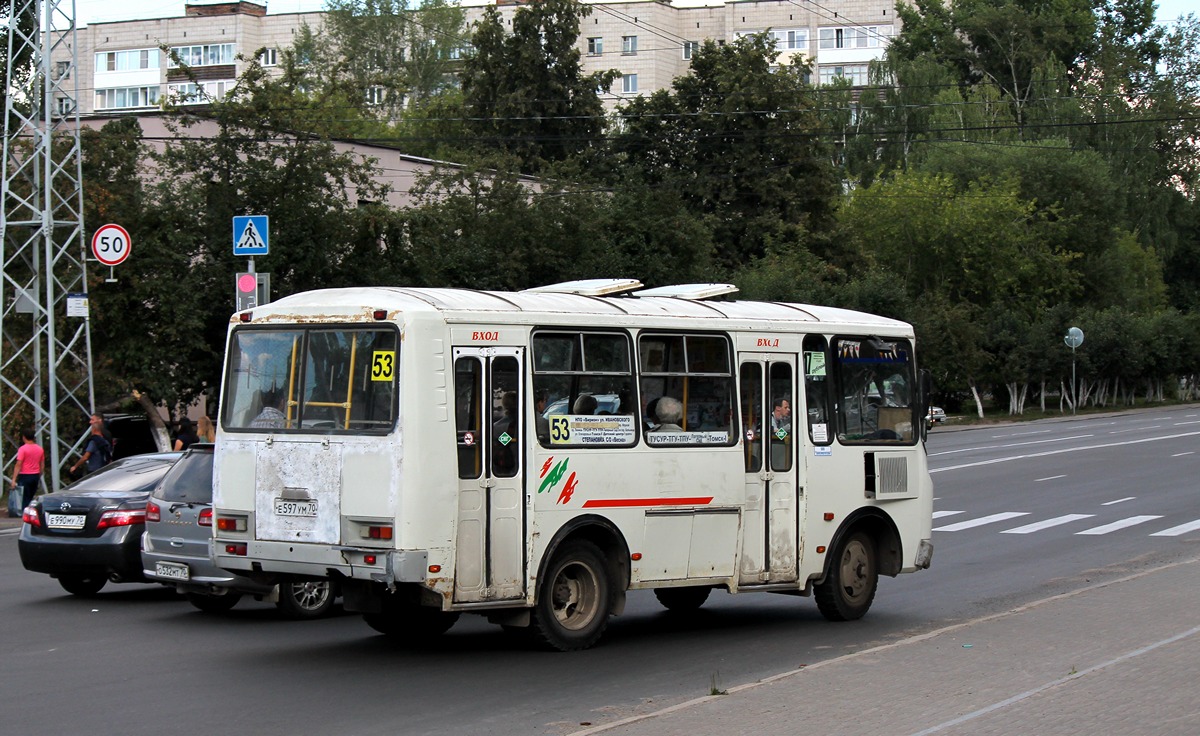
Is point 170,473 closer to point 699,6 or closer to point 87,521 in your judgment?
point 87,521

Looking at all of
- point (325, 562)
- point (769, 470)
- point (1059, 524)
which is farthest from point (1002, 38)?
point (325, 562)

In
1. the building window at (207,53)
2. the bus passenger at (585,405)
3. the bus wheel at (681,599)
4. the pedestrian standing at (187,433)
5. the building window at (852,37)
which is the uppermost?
the building window at (852,37)

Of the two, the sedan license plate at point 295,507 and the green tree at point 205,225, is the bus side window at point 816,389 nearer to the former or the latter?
the sedan license plate at point 295,507

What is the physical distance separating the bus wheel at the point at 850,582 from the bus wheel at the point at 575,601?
2.68m

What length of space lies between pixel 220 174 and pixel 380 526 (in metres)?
22.1

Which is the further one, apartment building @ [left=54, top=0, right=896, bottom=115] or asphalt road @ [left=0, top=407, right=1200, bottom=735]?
apartment building @ [left=54, top=0, right=896, bottom=115]

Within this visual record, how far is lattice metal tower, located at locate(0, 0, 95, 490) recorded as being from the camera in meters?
23.8

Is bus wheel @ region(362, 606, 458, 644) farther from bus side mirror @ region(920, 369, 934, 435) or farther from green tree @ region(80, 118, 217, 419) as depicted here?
green tree @ region(80, 118, 217, 419)

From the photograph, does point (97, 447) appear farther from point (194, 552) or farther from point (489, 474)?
point (489, 474)

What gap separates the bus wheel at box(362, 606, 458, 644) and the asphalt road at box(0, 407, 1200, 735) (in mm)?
145

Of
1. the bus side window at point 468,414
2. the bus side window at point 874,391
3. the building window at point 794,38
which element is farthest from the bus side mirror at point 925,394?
the building window at point 794,38

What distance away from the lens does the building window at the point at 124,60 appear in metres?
97.4

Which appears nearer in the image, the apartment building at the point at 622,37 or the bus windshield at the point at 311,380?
the bus windshield at the point at 311,380

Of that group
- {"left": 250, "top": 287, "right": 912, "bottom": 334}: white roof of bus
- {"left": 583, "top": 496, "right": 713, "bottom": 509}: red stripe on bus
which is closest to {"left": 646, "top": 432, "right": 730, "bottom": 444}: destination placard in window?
{"left": 583, "top": 496, "right": 713, "bottom": 509}: red stripe on bus
